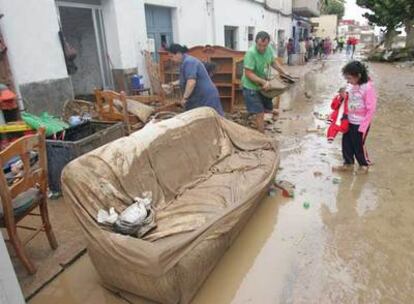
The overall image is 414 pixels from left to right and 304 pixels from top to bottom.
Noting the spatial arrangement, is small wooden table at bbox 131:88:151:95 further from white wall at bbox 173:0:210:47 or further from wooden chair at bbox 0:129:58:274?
wooden chair at bbox 0:129:58:274

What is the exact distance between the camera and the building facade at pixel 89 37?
16.5ft

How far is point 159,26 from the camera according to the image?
8.66m

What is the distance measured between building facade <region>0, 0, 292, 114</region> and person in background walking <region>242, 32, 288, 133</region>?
301cm

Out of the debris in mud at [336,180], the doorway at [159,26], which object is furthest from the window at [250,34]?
the debris in mud at [336,180]

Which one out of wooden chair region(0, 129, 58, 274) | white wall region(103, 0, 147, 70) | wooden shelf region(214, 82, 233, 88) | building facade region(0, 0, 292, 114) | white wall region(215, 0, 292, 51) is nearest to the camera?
wooden chair region(0, 129, 58, 274)

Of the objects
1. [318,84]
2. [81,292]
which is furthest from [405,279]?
[318,84]

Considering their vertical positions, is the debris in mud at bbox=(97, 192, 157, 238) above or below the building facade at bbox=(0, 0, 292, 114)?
below

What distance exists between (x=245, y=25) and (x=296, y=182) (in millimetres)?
11362

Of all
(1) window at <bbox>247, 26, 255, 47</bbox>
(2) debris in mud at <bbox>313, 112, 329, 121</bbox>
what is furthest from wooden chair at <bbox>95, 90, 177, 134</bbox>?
(1) window at <bbox>247, 26, 255, 47</bbox>

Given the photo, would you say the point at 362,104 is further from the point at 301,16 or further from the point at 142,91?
the point at 301,16

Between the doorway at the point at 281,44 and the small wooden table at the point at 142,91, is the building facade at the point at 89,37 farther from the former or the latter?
the doorway at the point at 281,44

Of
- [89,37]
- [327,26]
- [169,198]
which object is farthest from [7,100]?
[327,26]

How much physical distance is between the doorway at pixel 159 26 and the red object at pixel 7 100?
444cm

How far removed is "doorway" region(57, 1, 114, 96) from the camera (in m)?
7.07
